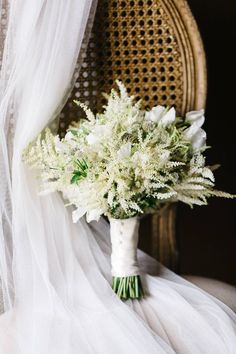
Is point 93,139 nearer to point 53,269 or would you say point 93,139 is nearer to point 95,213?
point 95,213

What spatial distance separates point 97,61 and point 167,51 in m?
0.16

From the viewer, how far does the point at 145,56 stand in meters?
1.37

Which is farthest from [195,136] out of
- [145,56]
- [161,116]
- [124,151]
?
[145,56]

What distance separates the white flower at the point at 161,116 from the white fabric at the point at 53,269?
18cm

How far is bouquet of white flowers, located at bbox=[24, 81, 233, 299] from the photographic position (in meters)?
1.05

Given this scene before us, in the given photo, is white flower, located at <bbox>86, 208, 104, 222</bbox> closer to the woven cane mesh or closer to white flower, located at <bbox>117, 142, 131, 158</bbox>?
white flower, located at <bbox>117, 142, 131, 158</bbox>

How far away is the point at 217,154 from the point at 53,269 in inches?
32.5

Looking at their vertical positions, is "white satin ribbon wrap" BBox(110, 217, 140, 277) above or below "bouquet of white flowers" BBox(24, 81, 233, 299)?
below

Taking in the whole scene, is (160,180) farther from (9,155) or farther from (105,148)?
(9,155)

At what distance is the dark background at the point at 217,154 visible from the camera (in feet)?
5.64

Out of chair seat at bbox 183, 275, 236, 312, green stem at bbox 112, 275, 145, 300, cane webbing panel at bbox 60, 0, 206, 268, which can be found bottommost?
chair seat at bbox 183, 275, 236, 312

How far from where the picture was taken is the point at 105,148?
1.06 metres

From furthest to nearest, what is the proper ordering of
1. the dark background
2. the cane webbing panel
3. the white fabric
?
the dark background → the cane webbing panel → the white fabric

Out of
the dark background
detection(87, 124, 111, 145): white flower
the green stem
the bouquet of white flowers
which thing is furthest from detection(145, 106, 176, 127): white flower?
the dark background
